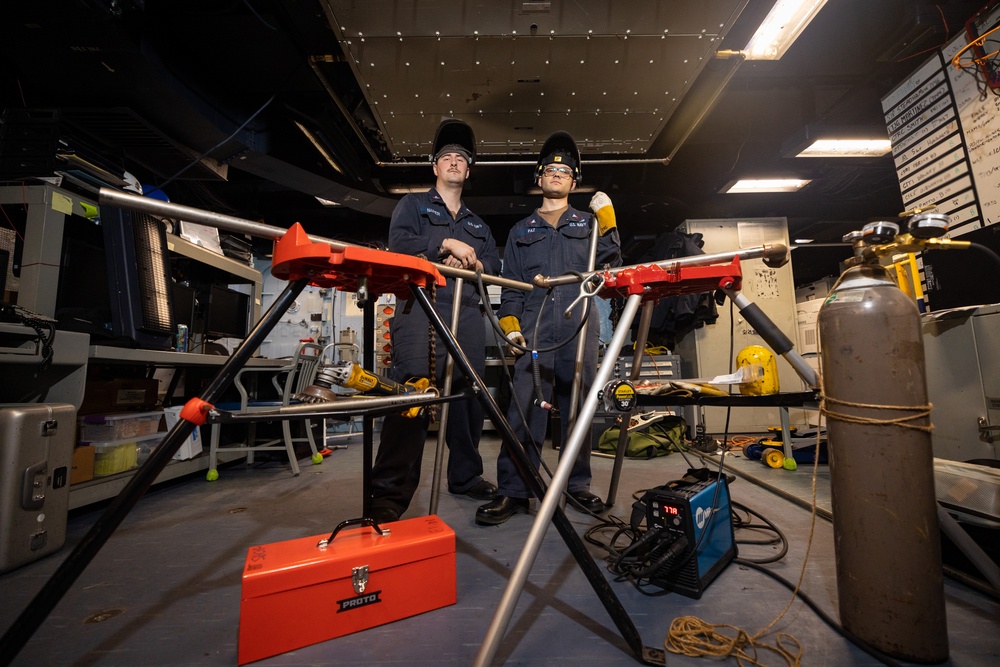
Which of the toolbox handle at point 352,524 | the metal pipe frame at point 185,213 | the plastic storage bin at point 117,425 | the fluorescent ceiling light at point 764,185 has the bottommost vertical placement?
the toolbox handle at point 352,524

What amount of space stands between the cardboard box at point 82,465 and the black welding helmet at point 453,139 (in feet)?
6.99

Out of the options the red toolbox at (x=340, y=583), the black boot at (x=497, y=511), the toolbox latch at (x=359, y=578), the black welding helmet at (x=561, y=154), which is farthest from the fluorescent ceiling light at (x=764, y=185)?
the toolbox latch at (x=359, y=578)

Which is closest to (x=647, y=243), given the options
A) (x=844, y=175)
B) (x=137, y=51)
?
(x=844, y=175)

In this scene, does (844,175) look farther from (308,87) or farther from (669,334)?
(308,87)

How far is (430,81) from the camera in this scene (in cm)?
204

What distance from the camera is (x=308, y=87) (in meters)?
2.88

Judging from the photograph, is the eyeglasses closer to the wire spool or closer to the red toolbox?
the red toolbox

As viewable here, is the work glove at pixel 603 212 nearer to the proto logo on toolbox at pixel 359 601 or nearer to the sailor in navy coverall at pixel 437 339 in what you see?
the sailor in navy coverall at pixel 437 339

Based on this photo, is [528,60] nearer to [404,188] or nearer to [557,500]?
[557,500]

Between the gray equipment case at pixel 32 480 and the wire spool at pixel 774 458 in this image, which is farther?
the wire spool at pixel 774 458

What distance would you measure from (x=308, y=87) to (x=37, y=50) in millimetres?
1367

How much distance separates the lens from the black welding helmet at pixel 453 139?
5.99 ft

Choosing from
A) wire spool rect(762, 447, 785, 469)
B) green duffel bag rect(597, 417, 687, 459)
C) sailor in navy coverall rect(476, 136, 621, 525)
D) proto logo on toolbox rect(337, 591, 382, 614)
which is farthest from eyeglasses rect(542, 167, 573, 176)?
wire spool rect(762, 447, 785, 469)

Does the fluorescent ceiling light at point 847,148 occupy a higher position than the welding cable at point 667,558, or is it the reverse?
the fluorescent ceiling light at point 847,148
